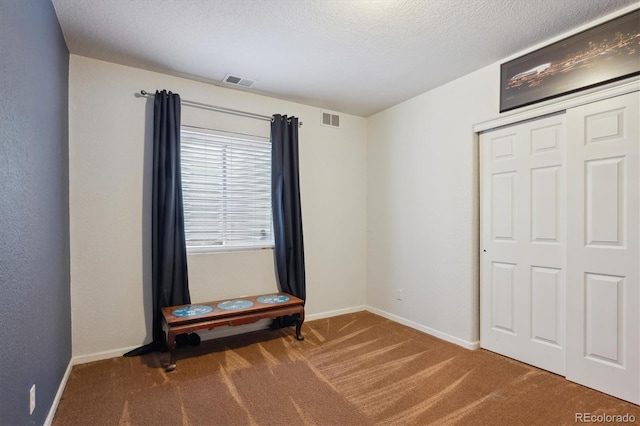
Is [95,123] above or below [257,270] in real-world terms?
above

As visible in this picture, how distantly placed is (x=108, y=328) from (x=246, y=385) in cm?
141

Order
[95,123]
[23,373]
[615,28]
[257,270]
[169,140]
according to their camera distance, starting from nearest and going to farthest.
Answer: [23,373] → [615,28] → [95,123] → [169,140] → [257,270]

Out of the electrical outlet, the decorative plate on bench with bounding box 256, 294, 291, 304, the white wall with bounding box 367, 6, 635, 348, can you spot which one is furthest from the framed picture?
the electrical outlet

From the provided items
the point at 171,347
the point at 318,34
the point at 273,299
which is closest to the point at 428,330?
the point at 273,299

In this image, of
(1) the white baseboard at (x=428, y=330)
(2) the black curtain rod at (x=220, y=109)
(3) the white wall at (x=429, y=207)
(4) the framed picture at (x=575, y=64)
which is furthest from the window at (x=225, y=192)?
(4) the framed picture at (x=575, y=64)

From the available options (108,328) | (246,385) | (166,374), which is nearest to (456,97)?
(246,385)

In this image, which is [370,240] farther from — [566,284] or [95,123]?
[95,123]

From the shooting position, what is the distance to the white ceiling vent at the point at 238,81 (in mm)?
3125

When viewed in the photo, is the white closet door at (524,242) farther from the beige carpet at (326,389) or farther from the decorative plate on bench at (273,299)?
the decorative plate on bench at (273,299)

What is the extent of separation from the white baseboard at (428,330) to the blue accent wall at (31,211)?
10.3 feet

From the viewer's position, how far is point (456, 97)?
10.4ft

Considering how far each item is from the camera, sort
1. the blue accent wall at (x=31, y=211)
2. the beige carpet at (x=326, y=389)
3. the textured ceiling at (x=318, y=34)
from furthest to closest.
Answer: the textured ceiling at (x=318, y=34) < the beige carpet at (x=326, y=389) < the blue accent wall at (x=31, y=211)

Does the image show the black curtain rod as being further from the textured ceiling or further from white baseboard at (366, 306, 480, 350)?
white baseboard at (366, 306, 480, 350)

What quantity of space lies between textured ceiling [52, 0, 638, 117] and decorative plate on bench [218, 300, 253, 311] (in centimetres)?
221
